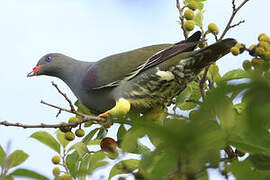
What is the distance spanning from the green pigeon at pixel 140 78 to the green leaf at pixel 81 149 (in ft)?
2.90

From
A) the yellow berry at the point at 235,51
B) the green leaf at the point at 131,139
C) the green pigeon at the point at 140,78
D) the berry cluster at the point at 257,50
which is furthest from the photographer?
the green pigeon at the point at 140,78

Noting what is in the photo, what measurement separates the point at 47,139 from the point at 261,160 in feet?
5.23

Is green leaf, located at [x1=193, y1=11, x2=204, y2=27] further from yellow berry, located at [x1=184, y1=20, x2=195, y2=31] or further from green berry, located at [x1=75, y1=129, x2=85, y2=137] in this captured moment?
green berry, located at [x1=75, y1=129, x2=85, y2=137]

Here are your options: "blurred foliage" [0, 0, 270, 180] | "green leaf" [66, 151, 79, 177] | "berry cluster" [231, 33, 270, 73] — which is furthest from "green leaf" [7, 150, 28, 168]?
"berry cluster" [231, 33, 270, 73]

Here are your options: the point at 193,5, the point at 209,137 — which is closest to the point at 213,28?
the point at 193,5

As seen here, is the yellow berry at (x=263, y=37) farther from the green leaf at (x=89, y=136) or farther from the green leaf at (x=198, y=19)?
the green leaf at (x=89, y=136)

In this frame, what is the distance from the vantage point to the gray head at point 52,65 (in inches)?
185

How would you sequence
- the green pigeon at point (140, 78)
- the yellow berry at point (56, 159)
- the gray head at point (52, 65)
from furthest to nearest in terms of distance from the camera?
1. the gray head at point (52, 65)
2. the green pigeon at point (140, 78)
3. the yellow berry at point (56, 159)

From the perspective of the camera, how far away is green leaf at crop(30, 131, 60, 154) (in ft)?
8.07

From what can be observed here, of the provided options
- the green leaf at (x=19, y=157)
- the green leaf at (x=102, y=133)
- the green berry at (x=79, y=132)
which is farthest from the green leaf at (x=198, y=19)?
the green leaf at (x=19, y=157)

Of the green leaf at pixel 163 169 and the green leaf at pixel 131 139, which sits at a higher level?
the green leaf at pixel 131 139

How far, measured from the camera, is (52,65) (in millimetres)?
4758

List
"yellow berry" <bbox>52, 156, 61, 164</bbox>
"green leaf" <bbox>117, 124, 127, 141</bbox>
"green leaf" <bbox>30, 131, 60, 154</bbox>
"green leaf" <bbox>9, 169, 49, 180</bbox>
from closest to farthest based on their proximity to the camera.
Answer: "green leaf" <bbox>9, 169, 49, 180</bbox> < "green leaf" <bbox>30, 131, 60, 154</bbox> < "yellow berry" <bbox>52, 156, 61, 164</bbox> < "green leaf" <bbox>117, 124, 127, 141</bbox>

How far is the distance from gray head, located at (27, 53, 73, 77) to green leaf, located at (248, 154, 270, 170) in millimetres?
3547
